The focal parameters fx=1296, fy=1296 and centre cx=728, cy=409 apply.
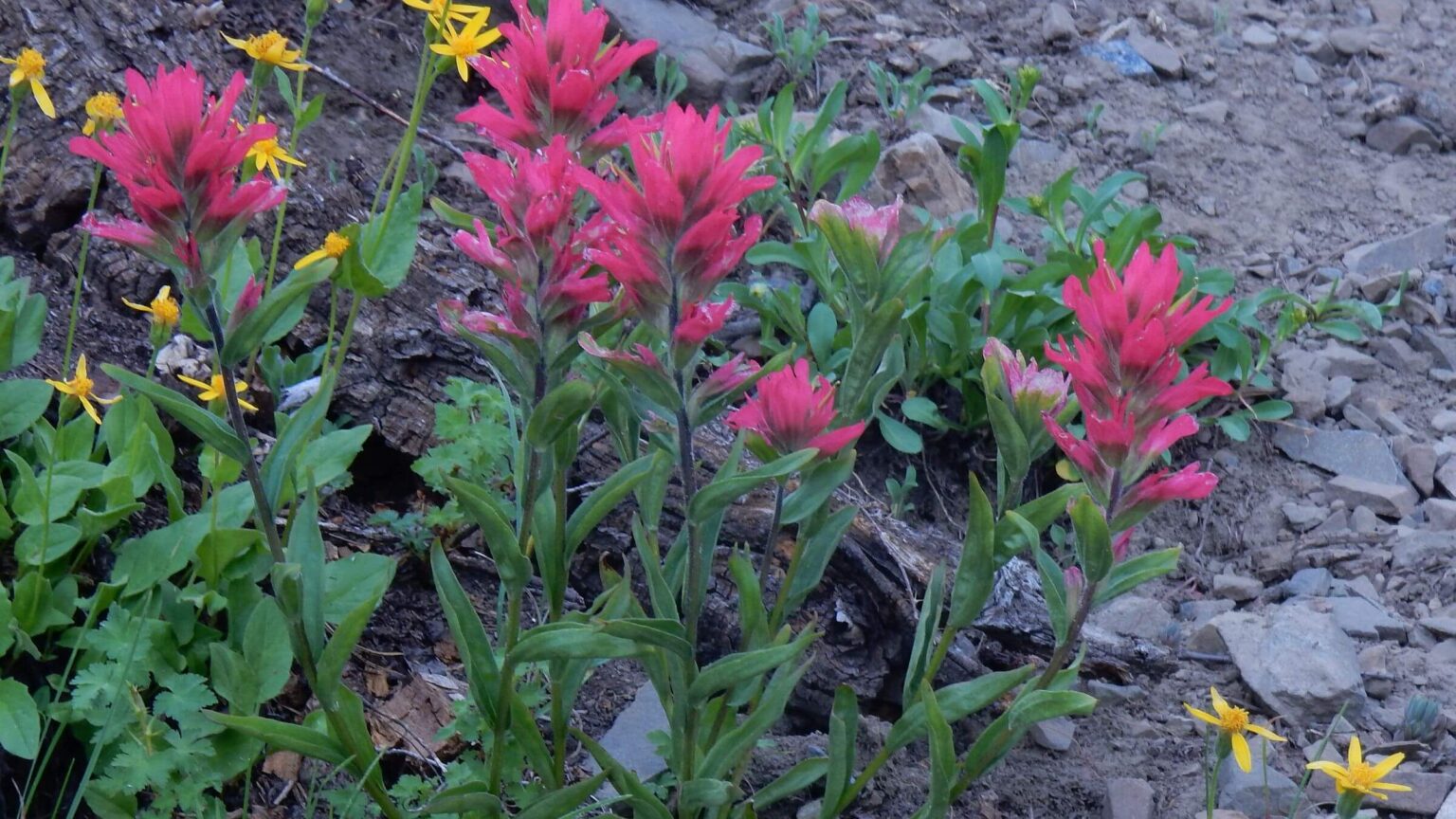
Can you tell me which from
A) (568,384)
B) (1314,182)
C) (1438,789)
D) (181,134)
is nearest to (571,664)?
(568,384)

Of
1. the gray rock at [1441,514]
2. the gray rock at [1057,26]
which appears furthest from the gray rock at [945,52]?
the gray rock at [1441,514]

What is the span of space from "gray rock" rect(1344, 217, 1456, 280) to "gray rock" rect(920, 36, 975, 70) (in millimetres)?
1726

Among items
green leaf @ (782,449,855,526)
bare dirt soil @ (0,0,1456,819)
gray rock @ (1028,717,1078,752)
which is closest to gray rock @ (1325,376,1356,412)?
bare dirt soil @ (0,0,1456,819)

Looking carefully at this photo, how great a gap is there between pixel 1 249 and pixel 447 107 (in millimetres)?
1696

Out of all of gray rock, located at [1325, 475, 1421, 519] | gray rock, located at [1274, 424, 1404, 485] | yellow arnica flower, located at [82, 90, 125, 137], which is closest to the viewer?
yellow arnica flower, located at [82, 90, 125, 137]

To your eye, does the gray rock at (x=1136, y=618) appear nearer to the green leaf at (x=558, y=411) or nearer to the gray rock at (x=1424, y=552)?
the gray rock at (x=1424, y=552)

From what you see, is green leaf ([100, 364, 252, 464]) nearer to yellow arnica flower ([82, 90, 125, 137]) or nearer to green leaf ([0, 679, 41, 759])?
green leaf ([0, 679, 41, 759])

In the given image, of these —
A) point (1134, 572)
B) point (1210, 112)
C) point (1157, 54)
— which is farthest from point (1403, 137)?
point (1134, 572)

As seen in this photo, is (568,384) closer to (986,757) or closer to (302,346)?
(986,757)

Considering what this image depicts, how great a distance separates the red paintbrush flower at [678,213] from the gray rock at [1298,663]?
188cm

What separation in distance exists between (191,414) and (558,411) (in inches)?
18.3

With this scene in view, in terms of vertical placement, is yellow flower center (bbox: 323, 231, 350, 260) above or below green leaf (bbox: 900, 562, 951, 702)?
above

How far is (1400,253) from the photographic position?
445 centimetres

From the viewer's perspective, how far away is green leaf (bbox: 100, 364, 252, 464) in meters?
1.62
